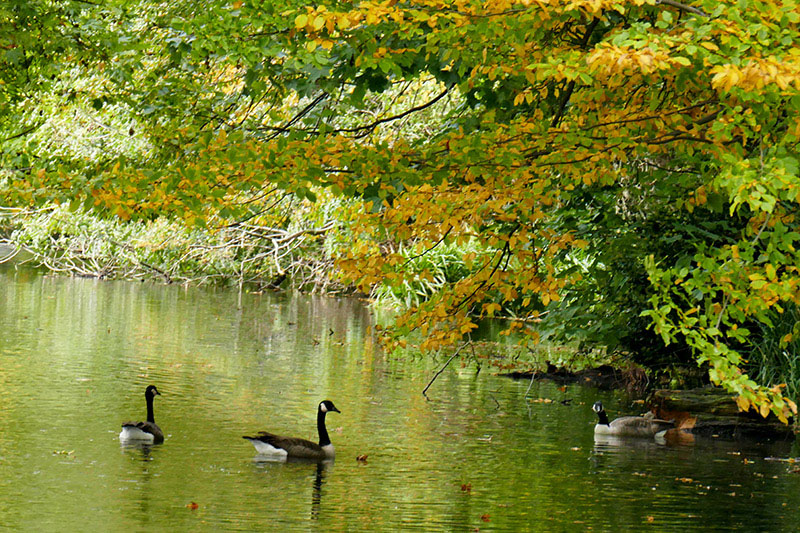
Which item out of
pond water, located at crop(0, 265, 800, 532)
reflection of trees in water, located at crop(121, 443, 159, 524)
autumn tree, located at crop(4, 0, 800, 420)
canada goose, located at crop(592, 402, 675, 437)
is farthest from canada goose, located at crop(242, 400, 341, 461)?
canada goose, located at crop(592, 402, 675, 437)

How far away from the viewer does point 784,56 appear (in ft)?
20.2

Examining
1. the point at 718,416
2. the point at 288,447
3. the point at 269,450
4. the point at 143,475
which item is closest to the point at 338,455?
the point at 288,447

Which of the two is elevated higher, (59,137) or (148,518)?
(59,137)

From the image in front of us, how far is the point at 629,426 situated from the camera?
14.4 metres

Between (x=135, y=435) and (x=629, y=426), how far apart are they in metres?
5.87

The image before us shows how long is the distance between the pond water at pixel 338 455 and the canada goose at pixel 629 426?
181 millimetres

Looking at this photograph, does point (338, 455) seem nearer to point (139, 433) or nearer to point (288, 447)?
point (288, 447)

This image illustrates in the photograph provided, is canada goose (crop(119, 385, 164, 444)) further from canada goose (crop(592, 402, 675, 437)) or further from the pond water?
canada goose (crop(592, 402, 675, 437))

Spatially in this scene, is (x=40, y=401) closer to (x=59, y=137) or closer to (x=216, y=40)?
(x=216, y=40)

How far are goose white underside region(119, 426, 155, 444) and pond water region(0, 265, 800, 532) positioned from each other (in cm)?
20

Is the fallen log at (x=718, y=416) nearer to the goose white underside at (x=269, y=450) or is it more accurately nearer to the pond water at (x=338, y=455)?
the pond water at (x=338, y=455)

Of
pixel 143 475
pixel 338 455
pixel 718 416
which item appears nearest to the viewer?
pixel 143 475

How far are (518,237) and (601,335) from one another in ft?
23.8

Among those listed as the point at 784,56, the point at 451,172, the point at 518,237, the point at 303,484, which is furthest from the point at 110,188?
the point at 784,56
